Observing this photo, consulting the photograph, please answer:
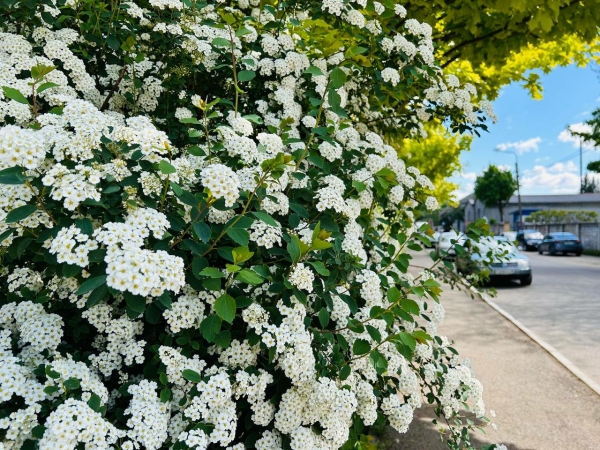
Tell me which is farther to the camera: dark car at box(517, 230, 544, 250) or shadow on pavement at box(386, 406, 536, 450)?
dark car at box(517, 230, 544, 250)

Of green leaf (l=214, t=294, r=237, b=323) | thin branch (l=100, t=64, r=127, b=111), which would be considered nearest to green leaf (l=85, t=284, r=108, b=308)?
green leaf (l=214, t=294, r=237, b=323)

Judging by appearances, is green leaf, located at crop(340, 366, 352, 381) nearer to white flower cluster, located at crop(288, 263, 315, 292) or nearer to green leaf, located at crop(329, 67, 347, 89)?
white flower cluster, located at crop(288, 263, 315, 292)

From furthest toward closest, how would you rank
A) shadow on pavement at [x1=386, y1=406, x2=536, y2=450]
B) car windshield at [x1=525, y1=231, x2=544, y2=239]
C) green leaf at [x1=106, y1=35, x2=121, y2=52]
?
car windshield at [x1=525, y1=231, x2=544, y2=239], shadow on pavement at [x1=386, y1=406, x2=536, y2=450], green leaf at [x1=106, y1=35, x2=121, y2=52]

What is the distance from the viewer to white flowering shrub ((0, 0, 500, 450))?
5.19 ft

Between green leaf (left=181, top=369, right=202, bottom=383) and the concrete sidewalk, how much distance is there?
283 cm

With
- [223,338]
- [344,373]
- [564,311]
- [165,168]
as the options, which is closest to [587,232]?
[564,311]

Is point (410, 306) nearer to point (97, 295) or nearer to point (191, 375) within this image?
point (191, 375)

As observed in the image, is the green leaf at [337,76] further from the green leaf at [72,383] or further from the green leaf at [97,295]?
the green leaf at [72,383]

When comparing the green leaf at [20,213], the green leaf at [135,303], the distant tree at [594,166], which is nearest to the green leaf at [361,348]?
the green leaf at [135,303]

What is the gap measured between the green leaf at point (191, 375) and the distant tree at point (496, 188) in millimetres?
66416

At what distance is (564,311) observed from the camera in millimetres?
9430

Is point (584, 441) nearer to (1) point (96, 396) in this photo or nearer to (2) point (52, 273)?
(1) point (96, 396)

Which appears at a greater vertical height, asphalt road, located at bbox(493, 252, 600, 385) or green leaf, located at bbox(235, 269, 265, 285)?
green leaf, located at bbox(235, 269, 265, 285)

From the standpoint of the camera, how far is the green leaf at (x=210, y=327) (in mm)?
1740
